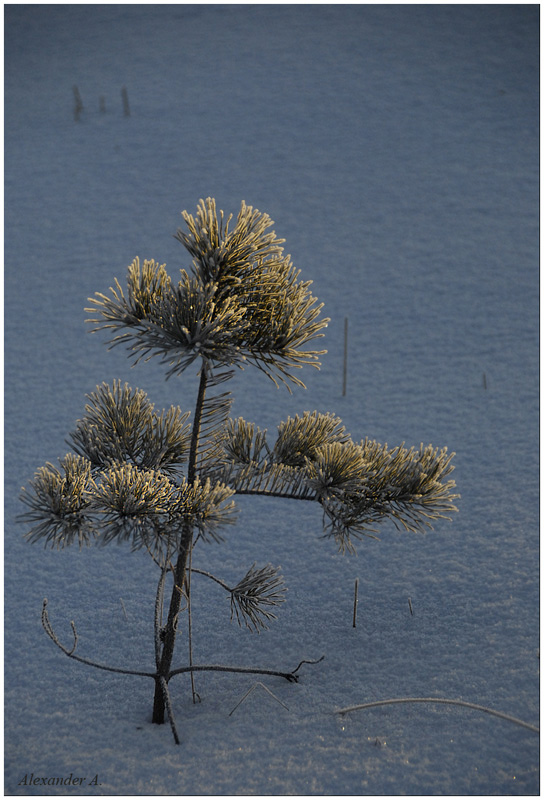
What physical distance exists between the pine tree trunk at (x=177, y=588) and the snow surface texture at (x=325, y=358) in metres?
0.09

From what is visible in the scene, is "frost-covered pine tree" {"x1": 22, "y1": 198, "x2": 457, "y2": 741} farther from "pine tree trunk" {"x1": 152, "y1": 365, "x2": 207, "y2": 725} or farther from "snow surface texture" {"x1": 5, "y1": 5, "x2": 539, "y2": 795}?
"snow surface texture" {"x1": 5, "y1": 5, "x2": 539, "y2": 795}

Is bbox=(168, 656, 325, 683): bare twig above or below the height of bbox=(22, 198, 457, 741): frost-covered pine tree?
below

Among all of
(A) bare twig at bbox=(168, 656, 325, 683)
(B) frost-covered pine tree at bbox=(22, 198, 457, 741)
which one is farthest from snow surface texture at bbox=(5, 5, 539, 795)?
(B) frost-covered pine tree at bbox=(22, 198, 457, 741)

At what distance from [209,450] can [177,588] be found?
0.39 meters

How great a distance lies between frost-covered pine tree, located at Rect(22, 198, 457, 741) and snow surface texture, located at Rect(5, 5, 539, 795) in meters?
0.37

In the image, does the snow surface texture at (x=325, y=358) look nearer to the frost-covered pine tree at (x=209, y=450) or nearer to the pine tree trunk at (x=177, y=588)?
the pine tree trunk at (x=177, y=588)

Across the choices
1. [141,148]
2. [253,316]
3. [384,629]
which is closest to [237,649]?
[384,629]

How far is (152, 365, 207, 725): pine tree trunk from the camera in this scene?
6.47 ft

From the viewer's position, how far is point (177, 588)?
6.65 ft

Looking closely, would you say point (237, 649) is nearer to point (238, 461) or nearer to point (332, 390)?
point (238, 461)

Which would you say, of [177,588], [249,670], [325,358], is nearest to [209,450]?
[177,588]

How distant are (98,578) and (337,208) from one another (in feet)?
13.1

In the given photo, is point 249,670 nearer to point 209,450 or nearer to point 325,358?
point 209,450

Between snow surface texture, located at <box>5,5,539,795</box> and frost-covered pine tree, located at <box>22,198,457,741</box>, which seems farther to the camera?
snow surface texture, located at <box>5,5,539,795</box>
